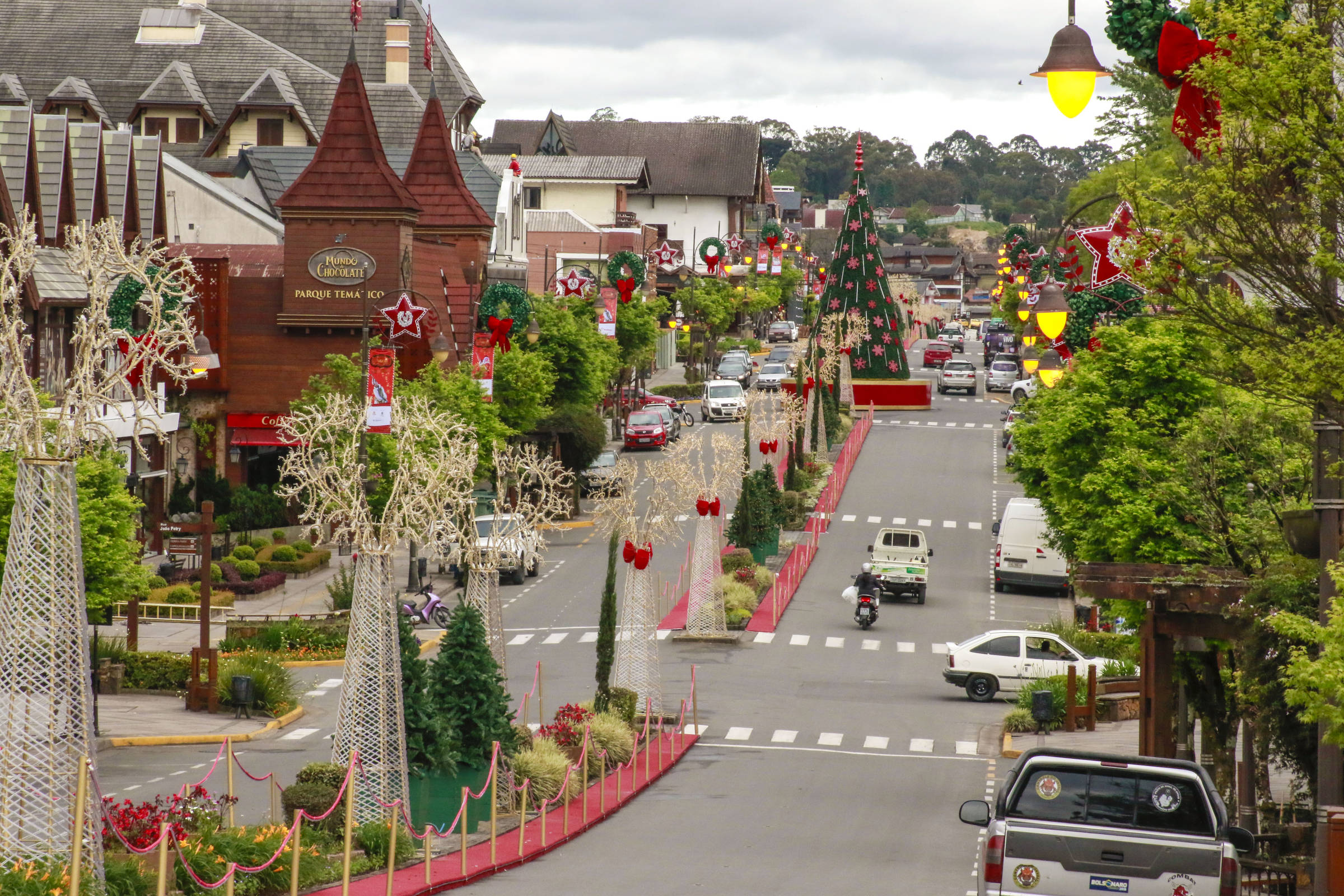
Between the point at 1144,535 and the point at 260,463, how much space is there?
33.7 m

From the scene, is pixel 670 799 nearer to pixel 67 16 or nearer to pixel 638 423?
pixel 638 423

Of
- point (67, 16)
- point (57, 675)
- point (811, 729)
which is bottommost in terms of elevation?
point (811, 729)

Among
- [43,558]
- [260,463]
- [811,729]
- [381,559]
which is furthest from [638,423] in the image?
[43,558]

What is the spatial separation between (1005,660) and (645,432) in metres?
33.3

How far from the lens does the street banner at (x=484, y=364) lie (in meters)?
44.9

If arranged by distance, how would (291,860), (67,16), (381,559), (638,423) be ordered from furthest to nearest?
(67,16)
(638,423)
(381,559)
(291,860)

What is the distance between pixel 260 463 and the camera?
178 feet

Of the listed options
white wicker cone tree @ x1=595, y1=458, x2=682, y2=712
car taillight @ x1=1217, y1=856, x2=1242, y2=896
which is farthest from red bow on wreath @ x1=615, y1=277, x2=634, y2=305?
car taillight @ x1=1217, y1=856, x2=1242, y2=896

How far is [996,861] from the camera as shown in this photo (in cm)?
1333

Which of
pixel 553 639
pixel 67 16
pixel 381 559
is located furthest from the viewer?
pixel 67 16

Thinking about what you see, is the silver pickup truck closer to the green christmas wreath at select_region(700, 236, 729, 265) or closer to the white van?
the white van

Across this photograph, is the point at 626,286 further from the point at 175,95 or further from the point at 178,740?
the point at 178,740

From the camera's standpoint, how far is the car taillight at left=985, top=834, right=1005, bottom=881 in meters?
13.3

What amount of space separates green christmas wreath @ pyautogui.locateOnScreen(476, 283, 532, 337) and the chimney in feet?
114
